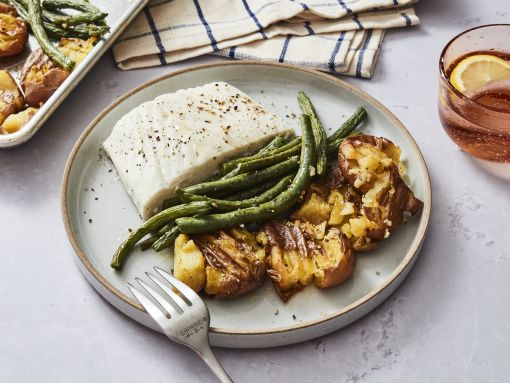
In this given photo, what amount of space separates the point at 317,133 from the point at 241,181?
47 centimetres

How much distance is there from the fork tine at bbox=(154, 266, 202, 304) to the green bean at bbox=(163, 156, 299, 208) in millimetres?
389

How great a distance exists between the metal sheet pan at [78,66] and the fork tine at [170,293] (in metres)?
1.09

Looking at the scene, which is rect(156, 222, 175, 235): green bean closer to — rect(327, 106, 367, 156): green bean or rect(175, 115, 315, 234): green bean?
rect(175, 115, 315, 234): green bean

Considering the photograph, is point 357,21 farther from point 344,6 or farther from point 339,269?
point 339,269

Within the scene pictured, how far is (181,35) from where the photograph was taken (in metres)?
3.96

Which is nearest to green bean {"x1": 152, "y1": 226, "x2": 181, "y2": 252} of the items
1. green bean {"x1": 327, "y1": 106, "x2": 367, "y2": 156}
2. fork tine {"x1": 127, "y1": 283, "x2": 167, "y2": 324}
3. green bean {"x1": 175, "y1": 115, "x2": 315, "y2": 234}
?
green bean {"x1": 175, "y1": 115, "x2": 315, "y2": 234}

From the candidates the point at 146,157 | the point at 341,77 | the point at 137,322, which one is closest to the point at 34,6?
the point at 146,157

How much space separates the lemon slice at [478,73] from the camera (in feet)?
10.5

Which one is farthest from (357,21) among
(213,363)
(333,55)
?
(213,363)

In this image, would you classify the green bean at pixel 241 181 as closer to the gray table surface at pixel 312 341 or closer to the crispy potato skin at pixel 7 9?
the gray table surface at pixel 312 341

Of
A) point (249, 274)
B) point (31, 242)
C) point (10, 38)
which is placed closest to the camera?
point (249, 274)

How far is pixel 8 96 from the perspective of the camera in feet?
11.2

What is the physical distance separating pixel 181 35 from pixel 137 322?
6.31ft

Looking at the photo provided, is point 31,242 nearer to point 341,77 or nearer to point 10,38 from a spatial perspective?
point 10,38
